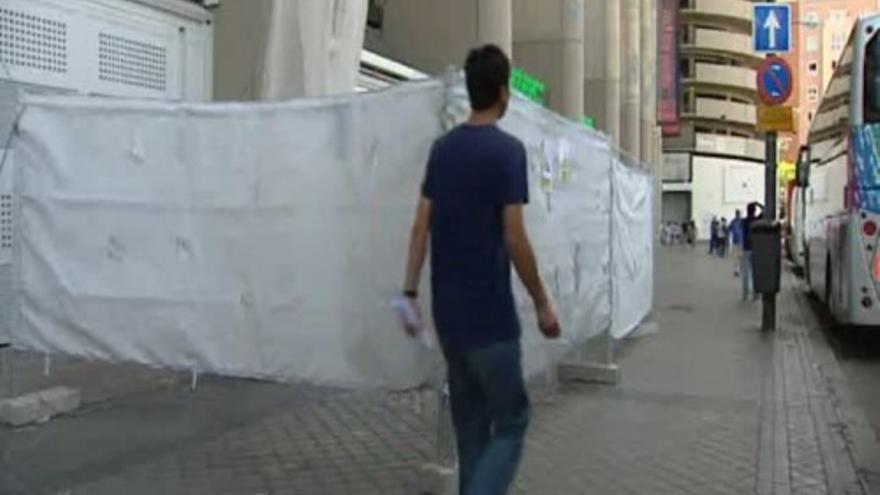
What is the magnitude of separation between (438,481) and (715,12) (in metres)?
84.2

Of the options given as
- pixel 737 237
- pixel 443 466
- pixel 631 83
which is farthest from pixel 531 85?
pixel 443 466

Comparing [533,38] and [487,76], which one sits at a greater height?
[533,38]

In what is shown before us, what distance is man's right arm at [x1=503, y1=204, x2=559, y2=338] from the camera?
4363 millimetres

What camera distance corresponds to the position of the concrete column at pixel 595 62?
36438mm

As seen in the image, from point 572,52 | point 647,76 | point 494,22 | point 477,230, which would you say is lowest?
point 477,230

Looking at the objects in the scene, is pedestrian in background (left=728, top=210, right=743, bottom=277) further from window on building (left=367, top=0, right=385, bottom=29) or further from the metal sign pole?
window on building (left=367, top=0, right=385, bottom=29)

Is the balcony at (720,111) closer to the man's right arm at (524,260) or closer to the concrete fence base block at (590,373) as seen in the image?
the concrete fence base block at (590,373)

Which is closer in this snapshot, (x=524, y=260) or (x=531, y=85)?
(x=524, y=260)

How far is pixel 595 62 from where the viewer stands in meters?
37.3

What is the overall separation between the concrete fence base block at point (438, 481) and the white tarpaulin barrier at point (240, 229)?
1.53 ft

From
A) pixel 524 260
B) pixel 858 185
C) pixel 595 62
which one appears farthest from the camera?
pixel 595 62

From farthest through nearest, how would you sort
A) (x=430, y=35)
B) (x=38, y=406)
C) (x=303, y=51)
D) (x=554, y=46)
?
1. (x=554, y=46)
2. (x=430, y=35)
3. (x=303, y=51)
4. (x=38, y=406)

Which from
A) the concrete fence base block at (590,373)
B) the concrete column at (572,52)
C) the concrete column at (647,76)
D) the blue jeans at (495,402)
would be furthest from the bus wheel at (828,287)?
the concrete column at (647,76)

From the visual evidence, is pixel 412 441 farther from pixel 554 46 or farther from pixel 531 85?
pixel 554 46
